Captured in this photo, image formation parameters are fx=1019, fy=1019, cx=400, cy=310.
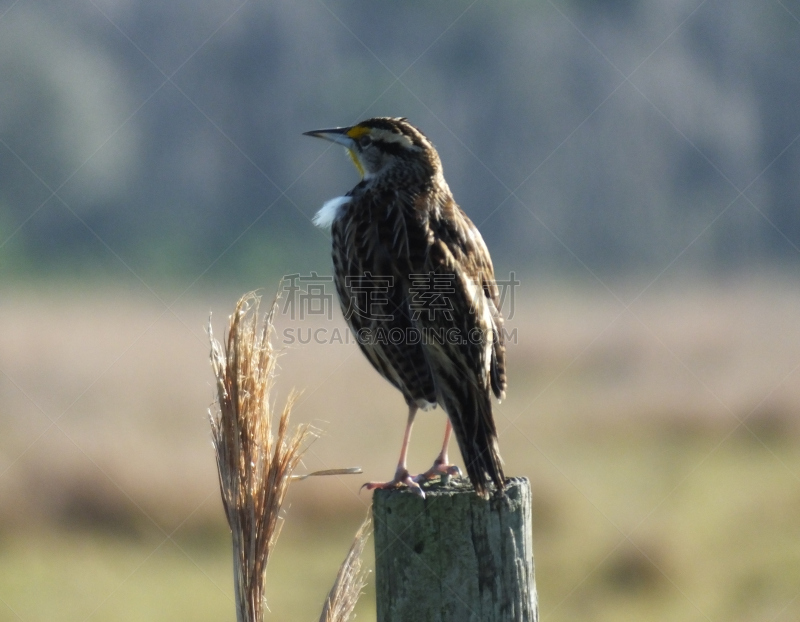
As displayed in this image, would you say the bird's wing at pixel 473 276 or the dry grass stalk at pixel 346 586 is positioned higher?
the bird's wing at pixel 473 276

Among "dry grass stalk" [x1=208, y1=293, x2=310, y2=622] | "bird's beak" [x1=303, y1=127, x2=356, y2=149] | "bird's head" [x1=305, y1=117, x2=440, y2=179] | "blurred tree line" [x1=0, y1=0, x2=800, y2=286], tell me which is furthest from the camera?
"blurred tree line" [x1=0, y1=0, x2=800, y2=286]

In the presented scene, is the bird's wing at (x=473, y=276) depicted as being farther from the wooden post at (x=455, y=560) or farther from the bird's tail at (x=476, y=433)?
the wooden post at (x=455, y=560)

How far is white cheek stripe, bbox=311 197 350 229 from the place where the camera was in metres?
4.99

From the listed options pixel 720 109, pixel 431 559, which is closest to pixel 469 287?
pixel 431 559

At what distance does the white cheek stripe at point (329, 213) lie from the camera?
4.99 m

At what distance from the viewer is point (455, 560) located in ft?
10.8

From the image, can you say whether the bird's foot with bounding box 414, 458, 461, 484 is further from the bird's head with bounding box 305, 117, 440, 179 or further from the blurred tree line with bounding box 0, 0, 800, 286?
the blurred tree line with bounding box 0, 0, 800, 286

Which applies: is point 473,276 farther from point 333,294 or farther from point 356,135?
point 333,294

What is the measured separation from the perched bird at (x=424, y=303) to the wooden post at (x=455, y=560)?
0.38 meters

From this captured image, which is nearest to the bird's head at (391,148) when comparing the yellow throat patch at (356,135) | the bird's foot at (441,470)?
the yellow throat patch at (356,135)

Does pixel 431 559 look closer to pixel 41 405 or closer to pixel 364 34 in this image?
pixel 41 405

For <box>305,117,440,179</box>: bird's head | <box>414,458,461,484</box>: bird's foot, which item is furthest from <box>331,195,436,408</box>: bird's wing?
<box>305,117,440,179</box>: bird's head

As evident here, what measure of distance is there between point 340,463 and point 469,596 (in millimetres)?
7553

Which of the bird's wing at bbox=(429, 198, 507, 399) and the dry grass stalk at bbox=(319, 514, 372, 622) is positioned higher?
the bird's wing at bbox=(429, 198, 507, 399)
